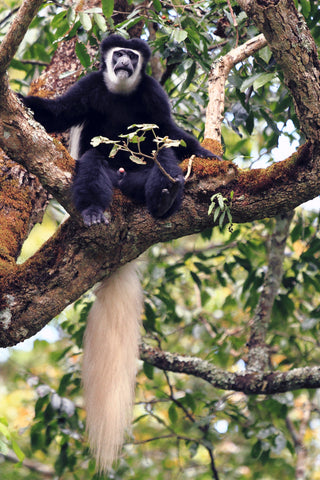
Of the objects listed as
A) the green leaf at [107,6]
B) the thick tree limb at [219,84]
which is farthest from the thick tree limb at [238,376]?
the green leaf at [107,6]

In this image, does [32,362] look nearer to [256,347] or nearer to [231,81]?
[256,347]

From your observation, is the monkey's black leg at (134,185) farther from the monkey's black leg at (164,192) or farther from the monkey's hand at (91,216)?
the monkey's hand at (91,216)

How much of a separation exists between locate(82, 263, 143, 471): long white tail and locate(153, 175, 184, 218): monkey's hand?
846 millimetres

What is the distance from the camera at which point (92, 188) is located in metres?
2.07

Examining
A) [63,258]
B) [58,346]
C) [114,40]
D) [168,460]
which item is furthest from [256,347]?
[58,346]

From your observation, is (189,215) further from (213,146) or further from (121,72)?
(121,72)

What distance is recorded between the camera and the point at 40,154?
189 centimetres

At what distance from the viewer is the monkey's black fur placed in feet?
6.67

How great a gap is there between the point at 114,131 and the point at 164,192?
103cm

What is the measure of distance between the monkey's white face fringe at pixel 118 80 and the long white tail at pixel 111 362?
3.08ft

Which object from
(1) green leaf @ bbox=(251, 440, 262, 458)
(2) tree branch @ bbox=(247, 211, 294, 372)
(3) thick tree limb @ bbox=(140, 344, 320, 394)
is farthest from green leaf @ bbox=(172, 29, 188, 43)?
(1) green leaf @ bbox=(251, 440, 262, 458)

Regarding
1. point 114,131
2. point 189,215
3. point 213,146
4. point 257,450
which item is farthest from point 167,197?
point 257,450

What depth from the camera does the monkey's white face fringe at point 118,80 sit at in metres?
2.85

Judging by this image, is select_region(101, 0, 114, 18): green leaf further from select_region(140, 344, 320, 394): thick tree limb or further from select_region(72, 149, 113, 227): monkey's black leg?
select_region(140, 344, 320, 394): thick tree limb
